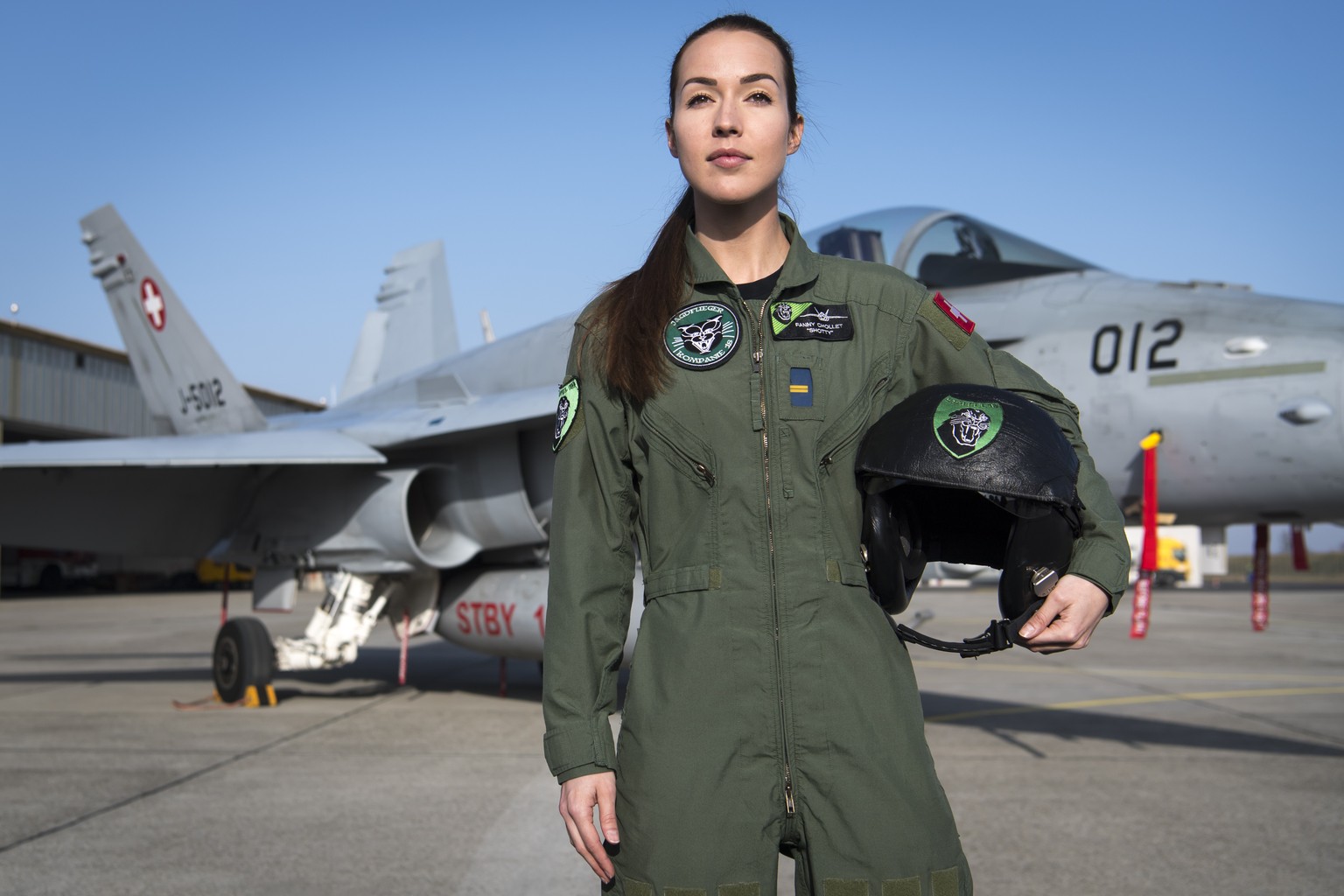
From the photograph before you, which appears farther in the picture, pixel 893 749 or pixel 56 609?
pixel 56 609

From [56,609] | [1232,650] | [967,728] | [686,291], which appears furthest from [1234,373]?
[56,609]

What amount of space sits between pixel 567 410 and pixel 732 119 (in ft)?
1.67

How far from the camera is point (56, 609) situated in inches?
914

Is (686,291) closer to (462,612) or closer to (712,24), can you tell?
(712,24)

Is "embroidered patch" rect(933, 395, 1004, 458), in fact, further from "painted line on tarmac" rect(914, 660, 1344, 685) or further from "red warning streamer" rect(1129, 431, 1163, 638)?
"painted line on tarmac" rect(914, 660, 1344, 685)

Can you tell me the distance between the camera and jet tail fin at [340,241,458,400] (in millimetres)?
12539

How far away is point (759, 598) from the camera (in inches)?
61.4

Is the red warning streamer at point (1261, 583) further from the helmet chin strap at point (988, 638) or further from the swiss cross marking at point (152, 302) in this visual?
the swiss cross marking at point (152, 302)

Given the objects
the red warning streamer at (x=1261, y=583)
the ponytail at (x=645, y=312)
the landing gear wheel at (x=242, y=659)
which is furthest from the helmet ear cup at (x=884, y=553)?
the landing gear wheel at (x=242, y=659)

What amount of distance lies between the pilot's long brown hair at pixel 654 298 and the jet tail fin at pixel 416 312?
36.4 feet

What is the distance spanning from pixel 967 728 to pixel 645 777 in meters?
5.81

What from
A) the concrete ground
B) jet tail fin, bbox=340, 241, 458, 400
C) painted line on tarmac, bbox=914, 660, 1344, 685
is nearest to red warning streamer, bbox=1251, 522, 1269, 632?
the concrete ground

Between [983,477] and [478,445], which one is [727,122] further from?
[478,445]

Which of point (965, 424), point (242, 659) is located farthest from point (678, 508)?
point (242, 659)
